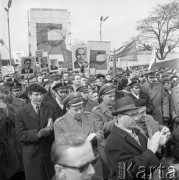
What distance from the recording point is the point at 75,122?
13.8 ft

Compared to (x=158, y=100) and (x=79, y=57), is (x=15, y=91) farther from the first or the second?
(x=79, y=57)

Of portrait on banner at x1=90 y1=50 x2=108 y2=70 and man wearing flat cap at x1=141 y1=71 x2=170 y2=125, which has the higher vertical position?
portrait on banner at x1=90 y1=50 x2=108 y2=70

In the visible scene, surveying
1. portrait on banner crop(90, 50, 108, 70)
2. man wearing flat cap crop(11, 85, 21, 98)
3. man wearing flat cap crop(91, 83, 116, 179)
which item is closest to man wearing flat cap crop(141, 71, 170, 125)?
man wearing flat cap crop(91, 83, 116, 179)

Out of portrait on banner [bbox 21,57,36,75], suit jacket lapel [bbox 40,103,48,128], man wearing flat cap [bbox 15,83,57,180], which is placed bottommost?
man wearing flat cap [bbox 15,83,57,180]

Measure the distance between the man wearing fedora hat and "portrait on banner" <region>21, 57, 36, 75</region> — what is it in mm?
10460

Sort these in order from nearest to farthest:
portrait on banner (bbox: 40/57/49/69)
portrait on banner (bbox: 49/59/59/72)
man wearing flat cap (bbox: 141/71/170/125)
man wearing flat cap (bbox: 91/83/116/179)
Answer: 1. man wearing flat cap (bbox: 91/83/116/179)
2. man wearing flat cap (bbox: 141/71/170/125)
3. portrait on banner (bbox: 49/59/59/72)
4. portrait on banner (bbox: 40/57/49/69)

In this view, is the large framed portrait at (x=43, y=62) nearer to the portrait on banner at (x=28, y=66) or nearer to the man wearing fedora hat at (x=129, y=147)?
the portrait on banner at (x=28, y=66)

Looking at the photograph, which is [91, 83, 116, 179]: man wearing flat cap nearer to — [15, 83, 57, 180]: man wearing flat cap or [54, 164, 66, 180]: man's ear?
[15, 83, 57, 180]: man wearing flat cap

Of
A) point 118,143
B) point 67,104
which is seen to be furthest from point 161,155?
point 67,104

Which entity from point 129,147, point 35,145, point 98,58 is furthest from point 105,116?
point 98,58

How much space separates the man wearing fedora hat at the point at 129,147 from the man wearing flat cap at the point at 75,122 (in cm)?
80

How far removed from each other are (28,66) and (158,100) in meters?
7.13

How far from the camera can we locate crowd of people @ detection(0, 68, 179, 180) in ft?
7.60

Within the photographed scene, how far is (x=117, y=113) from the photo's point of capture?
340cm
